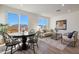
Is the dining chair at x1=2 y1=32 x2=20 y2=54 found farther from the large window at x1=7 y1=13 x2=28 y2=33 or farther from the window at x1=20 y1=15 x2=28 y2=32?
the window at x1=20 y1=15 x2=28 y2=32

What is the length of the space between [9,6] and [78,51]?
195 centimetres

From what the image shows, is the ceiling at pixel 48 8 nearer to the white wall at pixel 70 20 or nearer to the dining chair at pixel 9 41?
the white wall at pixel 70 20

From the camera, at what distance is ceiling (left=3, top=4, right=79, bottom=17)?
6.58 feet

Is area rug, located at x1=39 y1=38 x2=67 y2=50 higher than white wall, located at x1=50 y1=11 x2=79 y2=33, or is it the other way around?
white wall, located at x1=50 y1=11 x2=79 y2=33

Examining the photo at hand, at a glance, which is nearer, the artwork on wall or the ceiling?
the ceiling

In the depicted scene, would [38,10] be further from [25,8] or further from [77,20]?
[77,20]

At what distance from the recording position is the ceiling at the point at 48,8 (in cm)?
201

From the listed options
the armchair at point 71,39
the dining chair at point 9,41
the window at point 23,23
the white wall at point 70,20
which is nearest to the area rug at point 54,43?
the armchair at point 71,39

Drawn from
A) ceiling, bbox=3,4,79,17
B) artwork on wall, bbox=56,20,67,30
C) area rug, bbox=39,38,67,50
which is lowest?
area rug, bbox=39,38,67,50

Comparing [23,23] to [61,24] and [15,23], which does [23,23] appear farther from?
[61,24]

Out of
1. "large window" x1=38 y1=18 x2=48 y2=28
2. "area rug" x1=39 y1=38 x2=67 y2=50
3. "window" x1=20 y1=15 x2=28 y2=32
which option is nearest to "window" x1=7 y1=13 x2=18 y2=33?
"window" x1=20 y1=15 x2=28 y2=32
